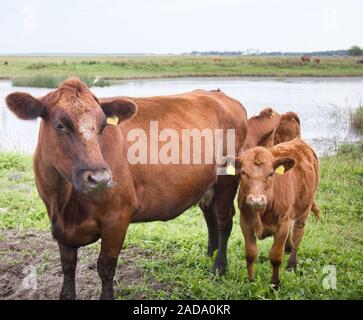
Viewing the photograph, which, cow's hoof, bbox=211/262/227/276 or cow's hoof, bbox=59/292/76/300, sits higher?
cow's hoof, bbox=59/292/76/300

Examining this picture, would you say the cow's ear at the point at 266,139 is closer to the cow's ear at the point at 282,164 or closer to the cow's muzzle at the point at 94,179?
the cow's ear at the point at 282,164

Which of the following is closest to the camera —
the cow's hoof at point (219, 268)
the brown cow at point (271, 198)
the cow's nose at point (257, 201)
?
the cow's nose at point (257, 201)

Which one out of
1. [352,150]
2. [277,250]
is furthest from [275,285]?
[352,150]

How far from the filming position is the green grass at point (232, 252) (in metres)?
4.87

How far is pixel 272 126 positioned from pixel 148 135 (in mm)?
2577

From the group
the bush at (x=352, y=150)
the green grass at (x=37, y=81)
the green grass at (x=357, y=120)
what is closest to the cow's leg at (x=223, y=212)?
the bush at (x=352, y=150)

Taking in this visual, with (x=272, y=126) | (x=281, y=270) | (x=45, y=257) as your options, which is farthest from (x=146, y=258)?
(x=272, y=126)

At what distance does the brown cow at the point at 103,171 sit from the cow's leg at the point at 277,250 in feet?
2.29

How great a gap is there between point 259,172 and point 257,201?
0.35 metres

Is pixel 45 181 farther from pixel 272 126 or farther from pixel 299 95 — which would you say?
pixel 299 95

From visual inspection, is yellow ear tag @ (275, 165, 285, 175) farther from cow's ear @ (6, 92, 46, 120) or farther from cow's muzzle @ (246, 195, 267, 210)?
cow's ear @ (6, 92, 46, 120)

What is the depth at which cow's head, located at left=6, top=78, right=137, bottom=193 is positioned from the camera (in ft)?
11.4

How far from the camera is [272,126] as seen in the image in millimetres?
6688

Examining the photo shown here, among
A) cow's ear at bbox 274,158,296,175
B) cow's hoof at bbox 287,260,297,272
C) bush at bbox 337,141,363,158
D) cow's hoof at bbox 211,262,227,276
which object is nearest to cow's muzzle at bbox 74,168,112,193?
cow's ear at bbox 274,158,296,175
